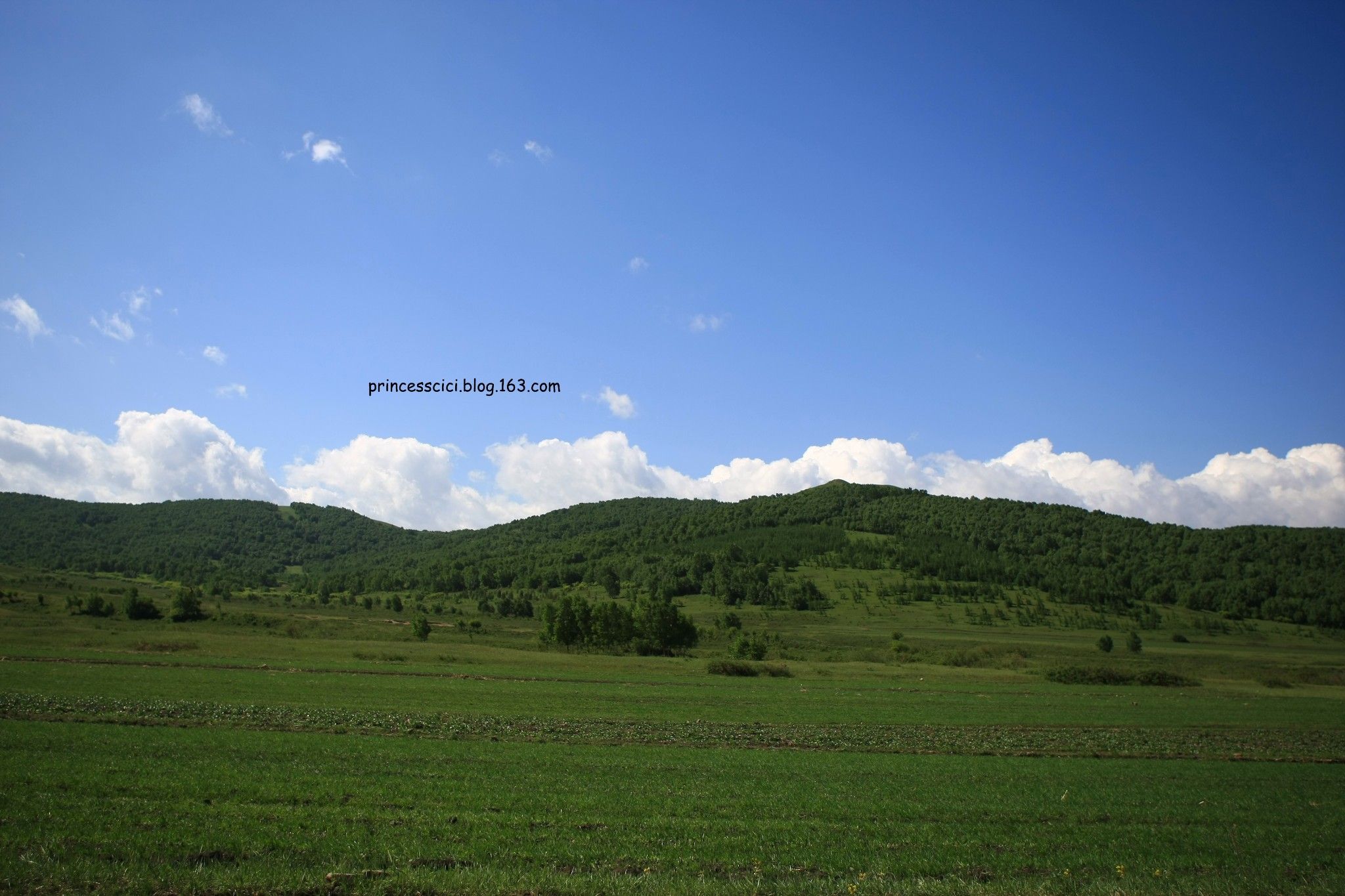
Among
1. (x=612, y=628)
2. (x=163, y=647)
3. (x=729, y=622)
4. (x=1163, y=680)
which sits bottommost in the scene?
(x=729, y=622)

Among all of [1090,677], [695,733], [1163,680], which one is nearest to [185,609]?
[695,733]

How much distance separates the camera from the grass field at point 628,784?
1223 cm

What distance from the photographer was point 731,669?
2653 inches

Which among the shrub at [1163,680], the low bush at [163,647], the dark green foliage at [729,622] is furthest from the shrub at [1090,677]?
the low bush at [163,647]

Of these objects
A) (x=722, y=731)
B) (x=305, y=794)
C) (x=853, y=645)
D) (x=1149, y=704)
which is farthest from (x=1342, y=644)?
(x=305, y=794)

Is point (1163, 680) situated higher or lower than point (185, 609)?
lower

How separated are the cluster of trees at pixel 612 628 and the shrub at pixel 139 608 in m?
59.0

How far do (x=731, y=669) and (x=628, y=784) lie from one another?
50188 mm

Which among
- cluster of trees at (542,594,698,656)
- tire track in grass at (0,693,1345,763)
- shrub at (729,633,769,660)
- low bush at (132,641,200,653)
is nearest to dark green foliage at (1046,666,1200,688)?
shrub at (729,633,769,660)

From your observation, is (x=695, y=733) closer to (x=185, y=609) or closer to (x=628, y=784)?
(x=628, y=784)

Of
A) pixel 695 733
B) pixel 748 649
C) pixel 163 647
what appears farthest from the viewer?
pixel 748 649

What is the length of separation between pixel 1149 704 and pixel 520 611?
5222 inches

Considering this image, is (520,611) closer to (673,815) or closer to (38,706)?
(38,706)

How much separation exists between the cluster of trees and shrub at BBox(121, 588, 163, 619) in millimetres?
59039
